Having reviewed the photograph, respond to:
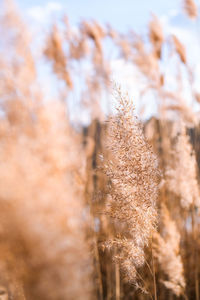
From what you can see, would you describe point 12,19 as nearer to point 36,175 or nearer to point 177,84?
point 36,175

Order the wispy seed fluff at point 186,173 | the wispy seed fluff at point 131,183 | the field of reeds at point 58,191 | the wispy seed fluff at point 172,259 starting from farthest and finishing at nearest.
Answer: the wispy seed fluff at point 186,173 → the wispy seed fluff at point 172,259 → the wispy seed fluff at point 131,183 → the field of reeds at point 58,191

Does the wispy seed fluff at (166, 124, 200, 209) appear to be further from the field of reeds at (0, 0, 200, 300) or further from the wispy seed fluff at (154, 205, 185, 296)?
the wispy seed fluff at (154, 205, 185, 296)

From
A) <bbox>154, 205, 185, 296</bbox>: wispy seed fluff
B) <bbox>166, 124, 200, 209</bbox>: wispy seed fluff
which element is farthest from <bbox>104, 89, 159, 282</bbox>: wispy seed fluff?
<bbox>166, 124, 200, 209</bbox>: wispy seed fluff

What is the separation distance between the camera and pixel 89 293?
78 centimetres

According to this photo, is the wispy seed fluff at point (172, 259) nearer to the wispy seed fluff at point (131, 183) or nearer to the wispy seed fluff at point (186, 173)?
the wispy seed fluff at point (186, 173)

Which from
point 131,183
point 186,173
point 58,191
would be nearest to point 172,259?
point 186,173

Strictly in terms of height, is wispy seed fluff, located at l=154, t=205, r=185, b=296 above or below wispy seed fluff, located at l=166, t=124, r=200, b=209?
below

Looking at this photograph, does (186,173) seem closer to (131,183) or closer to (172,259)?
(172,259)

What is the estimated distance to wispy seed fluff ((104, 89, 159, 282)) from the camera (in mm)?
1211

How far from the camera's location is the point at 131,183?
1.22 metres

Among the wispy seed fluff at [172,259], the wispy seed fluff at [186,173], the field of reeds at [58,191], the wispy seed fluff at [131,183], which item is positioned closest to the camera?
the field of reeds at [58,191]

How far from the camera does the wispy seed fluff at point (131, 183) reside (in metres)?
1.21

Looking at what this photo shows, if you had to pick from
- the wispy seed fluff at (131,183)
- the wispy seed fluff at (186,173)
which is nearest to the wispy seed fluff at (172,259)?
the wispy seed fluff at (186,173)

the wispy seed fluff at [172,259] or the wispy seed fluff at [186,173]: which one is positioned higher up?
the wispy seed fluff at [186,173]
